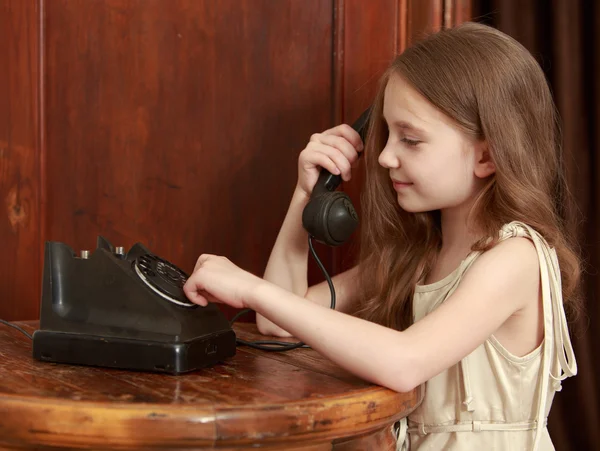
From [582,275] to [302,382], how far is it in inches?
28.4

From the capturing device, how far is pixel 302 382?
882 mm

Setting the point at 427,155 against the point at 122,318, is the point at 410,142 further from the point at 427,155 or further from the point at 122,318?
the point at 122,318

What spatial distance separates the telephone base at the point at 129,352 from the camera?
91cm

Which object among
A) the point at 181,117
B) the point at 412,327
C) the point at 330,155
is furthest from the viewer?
the point at 181,117

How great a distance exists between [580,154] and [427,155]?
43cm

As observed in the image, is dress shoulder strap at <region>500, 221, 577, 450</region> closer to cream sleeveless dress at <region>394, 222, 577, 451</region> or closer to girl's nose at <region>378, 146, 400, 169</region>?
cream sleeveless dress at <region>394, 222, 577, 451</region>

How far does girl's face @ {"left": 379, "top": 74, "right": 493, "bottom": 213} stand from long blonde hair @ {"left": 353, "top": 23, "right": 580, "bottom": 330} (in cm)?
2

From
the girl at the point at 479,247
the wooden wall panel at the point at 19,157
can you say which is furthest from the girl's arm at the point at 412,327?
the wooden wall panel at the point at 19,157

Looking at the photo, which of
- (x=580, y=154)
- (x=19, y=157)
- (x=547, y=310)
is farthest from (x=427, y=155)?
(x=19, y=157)

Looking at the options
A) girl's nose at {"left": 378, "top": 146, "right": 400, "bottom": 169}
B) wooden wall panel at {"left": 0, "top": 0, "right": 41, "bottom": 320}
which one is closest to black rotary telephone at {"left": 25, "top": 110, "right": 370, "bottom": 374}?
girl's nose at {"left": 378, "top": 146, "right": 400, "bottom": 169}

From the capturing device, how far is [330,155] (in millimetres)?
1252

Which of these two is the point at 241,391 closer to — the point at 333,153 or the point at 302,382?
the point at 302,382

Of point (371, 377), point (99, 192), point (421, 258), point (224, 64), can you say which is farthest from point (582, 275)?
point (99, 192)

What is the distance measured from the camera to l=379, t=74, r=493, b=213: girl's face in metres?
1.08
